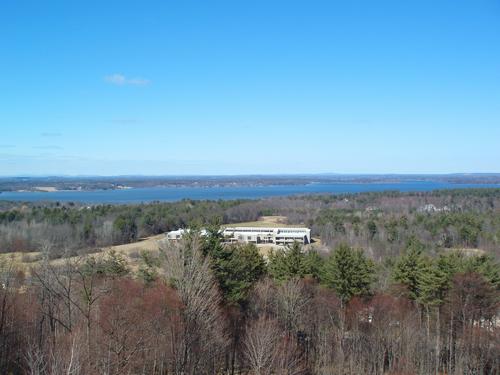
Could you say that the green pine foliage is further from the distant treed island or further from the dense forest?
the dense forest

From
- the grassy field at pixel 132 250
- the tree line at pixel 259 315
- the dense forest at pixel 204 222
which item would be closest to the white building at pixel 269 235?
the grassy field at pixel 132 250

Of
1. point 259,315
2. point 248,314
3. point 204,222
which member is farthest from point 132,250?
point 259,315

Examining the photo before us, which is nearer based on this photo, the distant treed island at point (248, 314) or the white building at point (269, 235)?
the distant treed island at point (248, 314)

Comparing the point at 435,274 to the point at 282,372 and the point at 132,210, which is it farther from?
the point at 132,210

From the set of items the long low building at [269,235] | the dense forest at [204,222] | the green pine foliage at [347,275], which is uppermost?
the green pine foliage at [347,275]

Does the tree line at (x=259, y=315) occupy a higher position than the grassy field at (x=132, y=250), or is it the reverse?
the tree line at (x=259, y=315)

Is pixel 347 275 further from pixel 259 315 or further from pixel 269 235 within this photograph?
pixel 269 235

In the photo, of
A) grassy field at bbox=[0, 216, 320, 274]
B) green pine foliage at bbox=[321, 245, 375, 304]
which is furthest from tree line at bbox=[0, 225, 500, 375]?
grassy field at bbox=[0, 216, 320, 274]

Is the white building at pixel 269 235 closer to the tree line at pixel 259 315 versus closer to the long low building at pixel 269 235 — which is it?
the long low building at pixel 269 235
